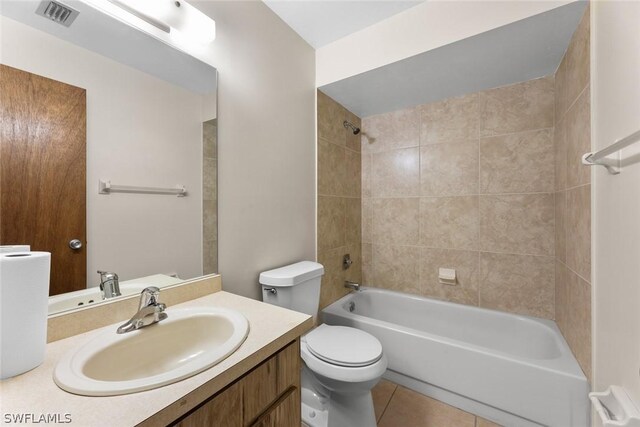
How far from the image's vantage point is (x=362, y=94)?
1.98 meters

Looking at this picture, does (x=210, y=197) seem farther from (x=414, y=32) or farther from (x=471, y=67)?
(x=471, y=67)

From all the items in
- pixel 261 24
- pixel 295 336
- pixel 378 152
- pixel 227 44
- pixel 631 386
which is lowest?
pixel 631 386

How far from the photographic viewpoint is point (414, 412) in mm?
1488

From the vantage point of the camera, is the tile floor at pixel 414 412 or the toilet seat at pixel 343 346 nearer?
the toilet seat at pixel 343 346

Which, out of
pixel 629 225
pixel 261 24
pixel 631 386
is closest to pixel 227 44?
pixel 261 24

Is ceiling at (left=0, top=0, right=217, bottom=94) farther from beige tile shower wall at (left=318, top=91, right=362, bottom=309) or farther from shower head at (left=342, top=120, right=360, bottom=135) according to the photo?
shower head at (left=342, top=120, right=360, bottom=135)

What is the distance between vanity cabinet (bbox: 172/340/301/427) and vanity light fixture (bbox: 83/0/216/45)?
1259 millimetres

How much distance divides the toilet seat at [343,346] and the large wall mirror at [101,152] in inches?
27.0

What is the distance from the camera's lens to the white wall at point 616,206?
30.7 inches

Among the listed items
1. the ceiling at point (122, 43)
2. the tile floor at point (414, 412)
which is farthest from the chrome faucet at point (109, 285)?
the tile floor at point (414, 412)

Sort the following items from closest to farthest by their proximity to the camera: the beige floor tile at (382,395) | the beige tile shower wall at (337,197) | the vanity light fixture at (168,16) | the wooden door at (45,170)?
the wooden door at (45,170), the vanity light fixture at (168,16), the beige floor tile at (382,395), the beige tile shower wall at (337,197)

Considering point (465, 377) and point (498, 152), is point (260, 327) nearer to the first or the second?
point (465, 377)

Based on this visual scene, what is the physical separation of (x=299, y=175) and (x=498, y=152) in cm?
146

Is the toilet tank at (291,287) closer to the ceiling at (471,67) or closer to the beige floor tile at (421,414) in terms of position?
the beige floor tile at (421,414)
